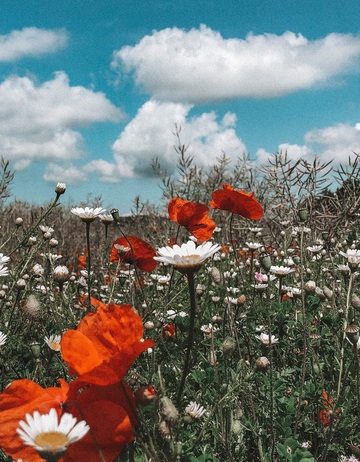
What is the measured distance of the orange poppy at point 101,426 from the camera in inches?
38.1

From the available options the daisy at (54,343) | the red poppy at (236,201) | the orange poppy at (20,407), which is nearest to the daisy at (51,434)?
the orange poppy at (20,407)

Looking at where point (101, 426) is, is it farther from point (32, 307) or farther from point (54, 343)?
point (54, 343)

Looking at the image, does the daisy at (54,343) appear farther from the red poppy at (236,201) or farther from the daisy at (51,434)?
the daisy at (51,434)

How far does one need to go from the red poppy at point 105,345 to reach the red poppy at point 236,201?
1.25 meters

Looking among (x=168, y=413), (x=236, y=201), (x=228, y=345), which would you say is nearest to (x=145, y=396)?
(x=168, y=413)

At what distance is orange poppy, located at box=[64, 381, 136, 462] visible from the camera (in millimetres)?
969

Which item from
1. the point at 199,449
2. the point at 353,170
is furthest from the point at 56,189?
the point at 353,170

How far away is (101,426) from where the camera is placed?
97 centimetres

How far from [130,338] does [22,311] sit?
2.39 meters

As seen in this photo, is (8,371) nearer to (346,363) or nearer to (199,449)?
(199,449)

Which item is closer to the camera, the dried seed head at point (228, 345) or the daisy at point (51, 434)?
the daisy at point (51, 434)

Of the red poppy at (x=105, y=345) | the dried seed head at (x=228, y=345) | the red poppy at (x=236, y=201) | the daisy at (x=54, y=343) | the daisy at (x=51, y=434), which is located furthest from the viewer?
the red poppy at (x=236, y=201)

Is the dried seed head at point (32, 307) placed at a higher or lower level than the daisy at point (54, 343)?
higher

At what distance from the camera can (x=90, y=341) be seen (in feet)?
3.41
